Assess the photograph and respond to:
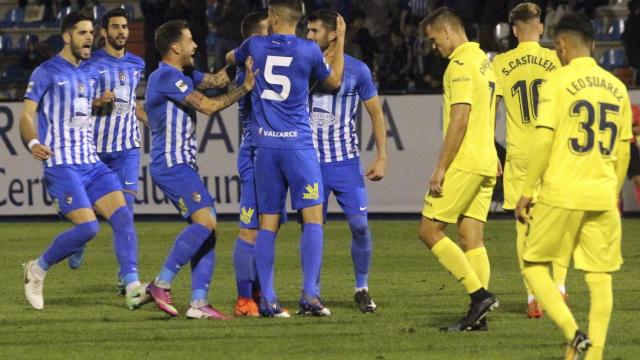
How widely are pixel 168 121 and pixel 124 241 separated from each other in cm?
126

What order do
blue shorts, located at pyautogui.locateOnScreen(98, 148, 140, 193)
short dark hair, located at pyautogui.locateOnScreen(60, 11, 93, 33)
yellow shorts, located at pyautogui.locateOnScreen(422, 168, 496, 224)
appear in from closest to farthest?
yellow shorts, located at pyautogui.locateOnScreen(422, 168, 496, 224) → short dark hair, located at pyautogui.locateOnScreen(60, 11, 93, 33) → blue shorts, located at pyautogui.locateOnScreen(98, 148, 140, 193)

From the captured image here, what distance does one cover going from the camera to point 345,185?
10.5 meters

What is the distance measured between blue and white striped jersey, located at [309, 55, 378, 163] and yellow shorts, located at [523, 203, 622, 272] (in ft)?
9.78

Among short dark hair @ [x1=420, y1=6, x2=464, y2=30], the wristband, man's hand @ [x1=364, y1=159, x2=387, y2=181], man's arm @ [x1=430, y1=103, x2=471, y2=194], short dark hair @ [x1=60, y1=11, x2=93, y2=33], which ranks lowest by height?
man's hand @ [x1=364, y1=159, x2=387, y2=181]

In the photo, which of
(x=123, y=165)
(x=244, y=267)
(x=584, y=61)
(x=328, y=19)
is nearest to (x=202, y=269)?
(x=244, y=267)

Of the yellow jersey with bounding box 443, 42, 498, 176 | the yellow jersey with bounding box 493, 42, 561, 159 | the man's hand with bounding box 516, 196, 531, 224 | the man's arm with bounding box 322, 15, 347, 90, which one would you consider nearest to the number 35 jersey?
the man's arm with bounding box 322, 15, 347, 90

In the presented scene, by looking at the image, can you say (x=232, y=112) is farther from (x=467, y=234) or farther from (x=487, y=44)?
(x=467, y=234)

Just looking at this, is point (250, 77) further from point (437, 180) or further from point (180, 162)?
point (437, 180)

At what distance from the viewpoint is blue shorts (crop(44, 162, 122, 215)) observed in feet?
34.2

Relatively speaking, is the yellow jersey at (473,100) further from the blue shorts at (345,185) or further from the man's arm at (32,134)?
the man's arm at (32,134)

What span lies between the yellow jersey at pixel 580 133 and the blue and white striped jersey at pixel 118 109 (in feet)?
16.4

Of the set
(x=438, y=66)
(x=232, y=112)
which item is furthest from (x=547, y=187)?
(x=438, y=66)

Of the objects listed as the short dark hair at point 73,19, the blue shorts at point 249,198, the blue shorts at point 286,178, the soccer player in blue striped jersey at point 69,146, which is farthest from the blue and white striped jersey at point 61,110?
the blue shorts at point 286,178

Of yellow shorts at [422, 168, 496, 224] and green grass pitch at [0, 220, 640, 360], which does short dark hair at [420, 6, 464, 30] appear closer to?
yellow shorts at [422, 168, 496, 224]
